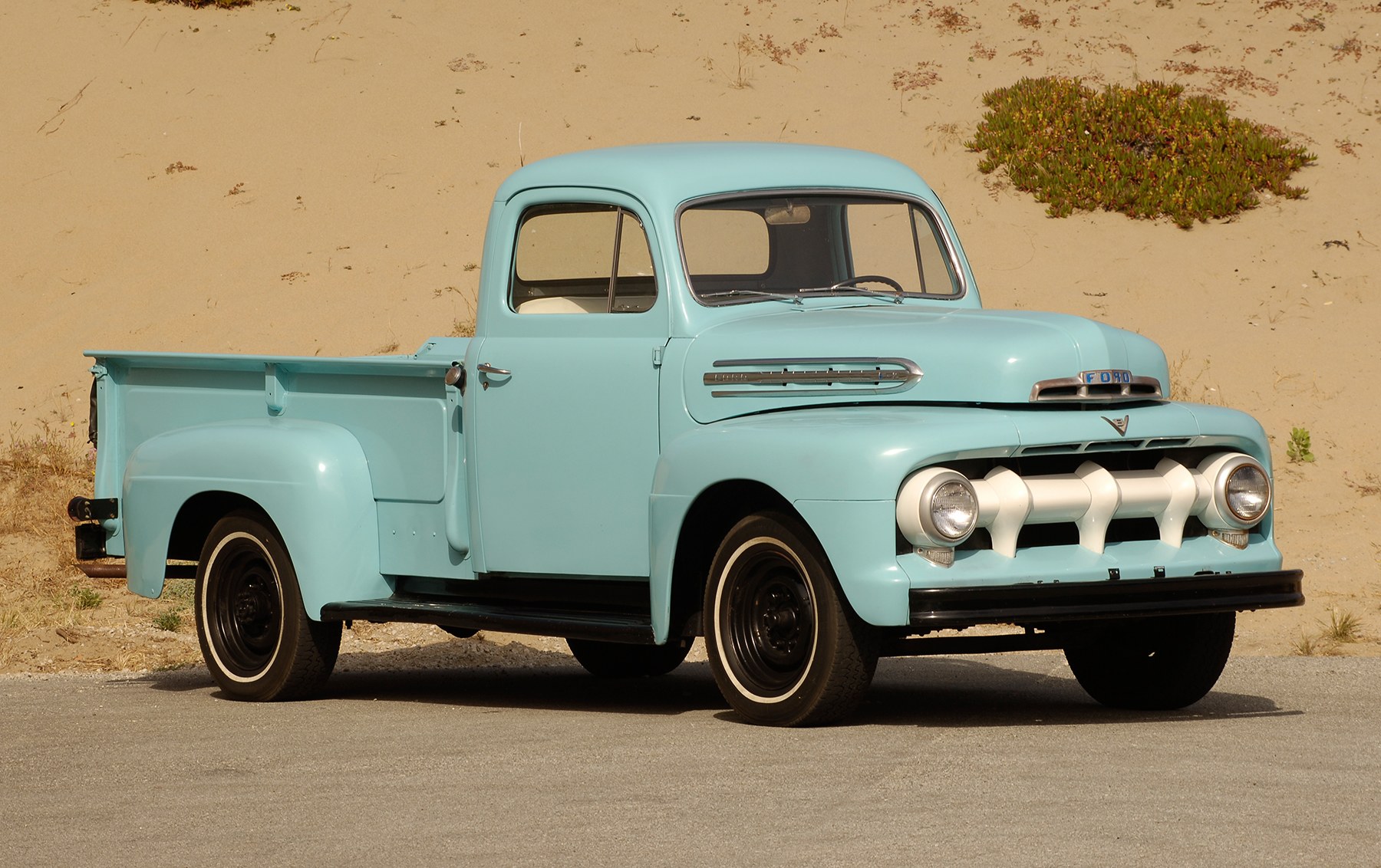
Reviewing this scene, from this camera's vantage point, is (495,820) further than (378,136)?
No

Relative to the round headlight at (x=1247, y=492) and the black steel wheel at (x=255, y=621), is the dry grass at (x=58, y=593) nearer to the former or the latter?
the black steel wheel at (x=255, y=621)

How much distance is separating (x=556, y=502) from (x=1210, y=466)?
248cm

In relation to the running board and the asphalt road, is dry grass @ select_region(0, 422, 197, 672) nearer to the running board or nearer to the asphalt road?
the asphalt road

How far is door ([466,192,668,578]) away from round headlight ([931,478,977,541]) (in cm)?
138

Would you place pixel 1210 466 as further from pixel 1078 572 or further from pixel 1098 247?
pixel 1098 247

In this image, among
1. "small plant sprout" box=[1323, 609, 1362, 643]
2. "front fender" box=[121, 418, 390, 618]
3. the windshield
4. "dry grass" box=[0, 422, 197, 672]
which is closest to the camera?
the windshield

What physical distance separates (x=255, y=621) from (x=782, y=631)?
3020 mm

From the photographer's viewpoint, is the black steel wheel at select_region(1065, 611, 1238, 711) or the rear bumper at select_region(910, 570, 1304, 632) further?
the black steel wheel at select_region(1065, 611, 1238, 711)

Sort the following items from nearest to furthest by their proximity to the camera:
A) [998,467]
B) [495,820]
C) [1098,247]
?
→ [495,820] < [998,467] < [1098,247]

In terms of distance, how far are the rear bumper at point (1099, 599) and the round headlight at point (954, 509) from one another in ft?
0.63

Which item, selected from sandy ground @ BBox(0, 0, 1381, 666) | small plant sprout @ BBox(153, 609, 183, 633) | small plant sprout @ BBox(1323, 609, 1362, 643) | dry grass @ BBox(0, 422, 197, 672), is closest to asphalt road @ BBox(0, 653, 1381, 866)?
dry grass @ BBox(0, 422, 197, 672)

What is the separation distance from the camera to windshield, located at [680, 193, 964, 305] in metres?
7.58

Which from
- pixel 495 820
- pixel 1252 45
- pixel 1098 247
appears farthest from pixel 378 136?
pixel 495 820

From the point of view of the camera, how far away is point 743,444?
21.8 ft
